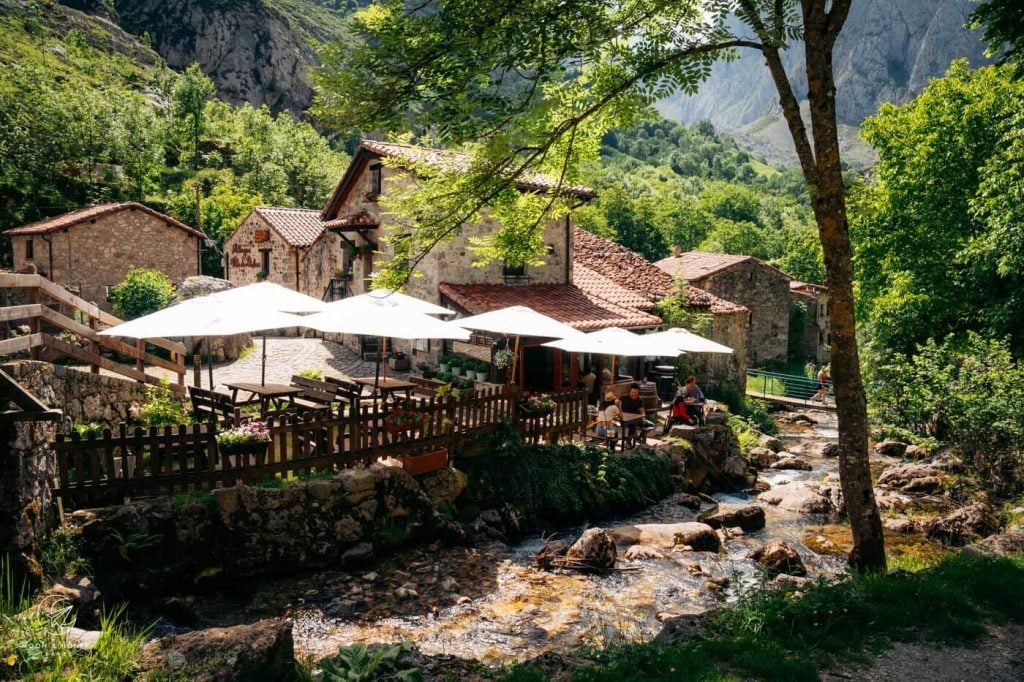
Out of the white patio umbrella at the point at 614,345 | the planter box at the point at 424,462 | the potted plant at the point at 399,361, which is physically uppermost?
the white patio umbrella at the point at 614,345

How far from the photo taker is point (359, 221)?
73.3ft

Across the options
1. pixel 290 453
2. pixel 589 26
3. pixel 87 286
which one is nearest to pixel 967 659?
pixel 589 26

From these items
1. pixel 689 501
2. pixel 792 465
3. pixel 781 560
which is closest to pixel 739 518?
pixel 689 501

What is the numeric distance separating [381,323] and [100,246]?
25.7m

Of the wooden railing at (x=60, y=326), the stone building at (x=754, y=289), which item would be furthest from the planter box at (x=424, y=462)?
the stone building at (x=754, y=289)

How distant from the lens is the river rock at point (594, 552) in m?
10.1

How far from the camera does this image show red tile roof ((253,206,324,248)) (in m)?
29.5

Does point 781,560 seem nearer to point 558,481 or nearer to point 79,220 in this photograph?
point 558,481

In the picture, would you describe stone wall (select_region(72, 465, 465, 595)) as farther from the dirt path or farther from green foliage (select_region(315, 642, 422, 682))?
the dirt path

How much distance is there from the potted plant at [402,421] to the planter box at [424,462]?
18.9 inches

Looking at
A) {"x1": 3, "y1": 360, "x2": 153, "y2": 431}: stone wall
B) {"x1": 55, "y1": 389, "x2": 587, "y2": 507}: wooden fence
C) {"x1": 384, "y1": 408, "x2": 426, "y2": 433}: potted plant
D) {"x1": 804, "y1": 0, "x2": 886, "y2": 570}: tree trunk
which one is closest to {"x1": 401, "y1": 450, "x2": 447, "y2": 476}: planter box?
{"x1": 55, "y1": 389, "x2": 587, "y2": 507}: wooden fence

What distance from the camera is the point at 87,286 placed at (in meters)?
30.3

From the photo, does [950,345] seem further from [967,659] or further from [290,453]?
[290,453]

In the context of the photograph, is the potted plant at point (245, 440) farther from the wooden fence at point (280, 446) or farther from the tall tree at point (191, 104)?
the tall tree at point (191, 104)
